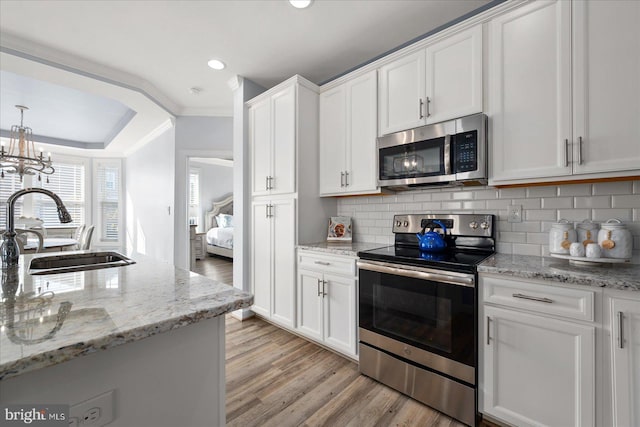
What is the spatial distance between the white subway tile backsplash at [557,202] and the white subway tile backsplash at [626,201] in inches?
7.4

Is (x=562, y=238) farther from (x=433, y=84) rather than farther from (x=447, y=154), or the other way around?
(x=433, y=84)

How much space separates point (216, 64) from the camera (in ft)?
9.12

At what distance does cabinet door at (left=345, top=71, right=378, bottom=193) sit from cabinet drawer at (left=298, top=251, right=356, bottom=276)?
62 centimetres

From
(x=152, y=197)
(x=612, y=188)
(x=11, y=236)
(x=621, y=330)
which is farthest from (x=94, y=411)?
(x=152, y=197)

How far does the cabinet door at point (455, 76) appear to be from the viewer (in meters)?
1.81

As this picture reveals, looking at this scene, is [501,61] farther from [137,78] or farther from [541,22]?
[137,78]

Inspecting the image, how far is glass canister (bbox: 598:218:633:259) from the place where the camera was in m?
1.38

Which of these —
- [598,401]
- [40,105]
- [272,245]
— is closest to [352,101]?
[272,245]

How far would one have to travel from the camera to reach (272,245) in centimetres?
276

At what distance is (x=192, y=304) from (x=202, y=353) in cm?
18

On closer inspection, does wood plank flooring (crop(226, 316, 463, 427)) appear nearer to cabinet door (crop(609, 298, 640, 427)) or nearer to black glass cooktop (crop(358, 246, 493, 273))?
cabinet door (crop(609, 298, 640, 427))

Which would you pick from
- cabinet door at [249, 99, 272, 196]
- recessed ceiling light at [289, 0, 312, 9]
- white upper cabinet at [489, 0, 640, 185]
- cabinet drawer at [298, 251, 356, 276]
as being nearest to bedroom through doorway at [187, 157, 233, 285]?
cabinet door at [249, 99, 272, 196]

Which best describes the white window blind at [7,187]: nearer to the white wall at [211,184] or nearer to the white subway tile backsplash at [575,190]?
the white wall at [211,184]

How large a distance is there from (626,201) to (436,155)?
3.42ft
